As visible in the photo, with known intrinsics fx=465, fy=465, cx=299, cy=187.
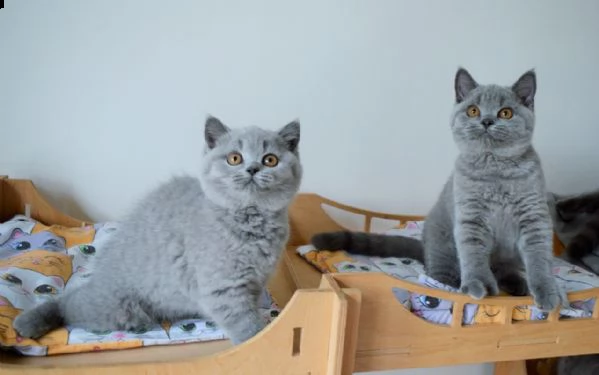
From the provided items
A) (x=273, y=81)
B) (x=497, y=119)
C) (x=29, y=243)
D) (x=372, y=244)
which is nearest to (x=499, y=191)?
(x=497, y=119)

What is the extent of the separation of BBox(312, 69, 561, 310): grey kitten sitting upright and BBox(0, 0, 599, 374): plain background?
1.93ft

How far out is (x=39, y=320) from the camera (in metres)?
0.89

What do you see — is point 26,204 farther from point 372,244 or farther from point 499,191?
point 499,191

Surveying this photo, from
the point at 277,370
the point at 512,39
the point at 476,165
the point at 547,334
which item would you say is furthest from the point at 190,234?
the point at 512,39

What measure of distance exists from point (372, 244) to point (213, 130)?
0.64 meters

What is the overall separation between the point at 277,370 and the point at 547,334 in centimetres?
61

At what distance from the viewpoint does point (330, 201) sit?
64.3 inches

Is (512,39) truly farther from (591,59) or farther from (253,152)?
(253,152)

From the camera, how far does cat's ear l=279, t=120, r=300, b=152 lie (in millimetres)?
987

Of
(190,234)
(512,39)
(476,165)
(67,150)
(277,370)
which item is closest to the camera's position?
(277,370)

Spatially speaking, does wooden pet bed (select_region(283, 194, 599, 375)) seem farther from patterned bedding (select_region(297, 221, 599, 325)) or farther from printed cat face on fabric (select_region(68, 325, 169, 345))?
printed cat face on fabric (select_region(68, 325, 169, 345))

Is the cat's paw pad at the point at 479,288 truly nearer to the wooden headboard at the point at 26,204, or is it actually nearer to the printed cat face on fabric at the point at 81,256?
the printed cat face on fabric at the point at 81,256

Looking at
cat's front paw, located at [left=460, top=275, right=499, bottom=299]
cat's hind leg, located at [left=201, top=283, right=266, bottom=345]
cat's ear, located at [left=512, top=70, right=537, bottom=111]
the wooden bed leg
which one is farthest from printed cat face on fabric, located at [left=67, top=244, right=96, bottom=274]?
the wooden bed leg

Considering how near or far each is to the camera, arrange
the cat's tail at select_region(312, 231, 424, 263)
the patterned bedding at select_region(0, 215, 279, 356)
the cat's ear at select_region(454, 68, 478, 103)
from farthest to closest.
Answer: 1. the cat's tail at select_region(312, 231, 424, 263)
2. the cat's ear at select_region(454, 68, 478, 103)
3. the patterned bedding at select_region(0, 215, 279, 356)
